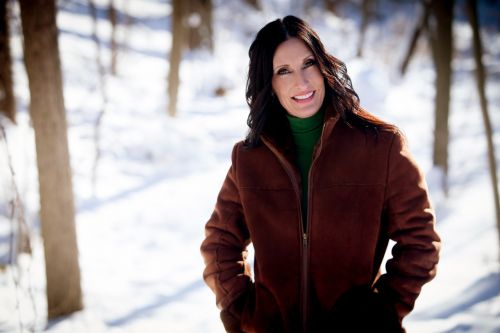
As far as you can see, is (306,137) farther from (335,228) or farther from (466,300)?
(466,300)

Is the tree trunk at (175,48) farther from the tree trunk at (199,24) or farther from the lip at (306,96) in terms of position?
the lip at (306,96)

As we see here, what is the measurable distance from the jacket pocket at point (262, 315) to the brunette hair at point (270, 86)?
2.63ft

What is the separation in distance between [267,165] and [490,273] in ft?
13.2

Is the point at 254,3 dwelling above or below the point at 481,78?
above

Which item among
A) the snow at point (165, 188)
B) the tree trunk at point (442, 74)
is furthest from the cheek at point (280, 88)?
the tree trunk at point (442, 74)

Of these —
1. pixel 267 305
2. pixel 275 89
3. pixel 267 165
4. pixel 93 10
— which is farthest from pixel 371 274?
pixel 93 10

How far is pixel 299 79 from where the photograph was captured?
1774 millimetres

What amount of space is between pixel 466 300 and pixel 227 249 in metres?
3.20

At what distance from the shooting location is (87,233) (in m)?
5.43

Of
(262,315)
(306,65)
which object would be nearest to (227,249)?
(262,315)

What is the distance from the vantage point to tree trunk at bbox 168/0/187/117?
10789 mm

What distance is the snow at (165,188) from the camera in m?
3.66

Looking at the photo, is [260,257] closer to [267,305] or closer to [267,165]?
[267,305]

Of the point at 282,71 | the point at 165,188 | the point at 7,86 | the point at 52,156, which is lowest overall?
the point at 165,188
